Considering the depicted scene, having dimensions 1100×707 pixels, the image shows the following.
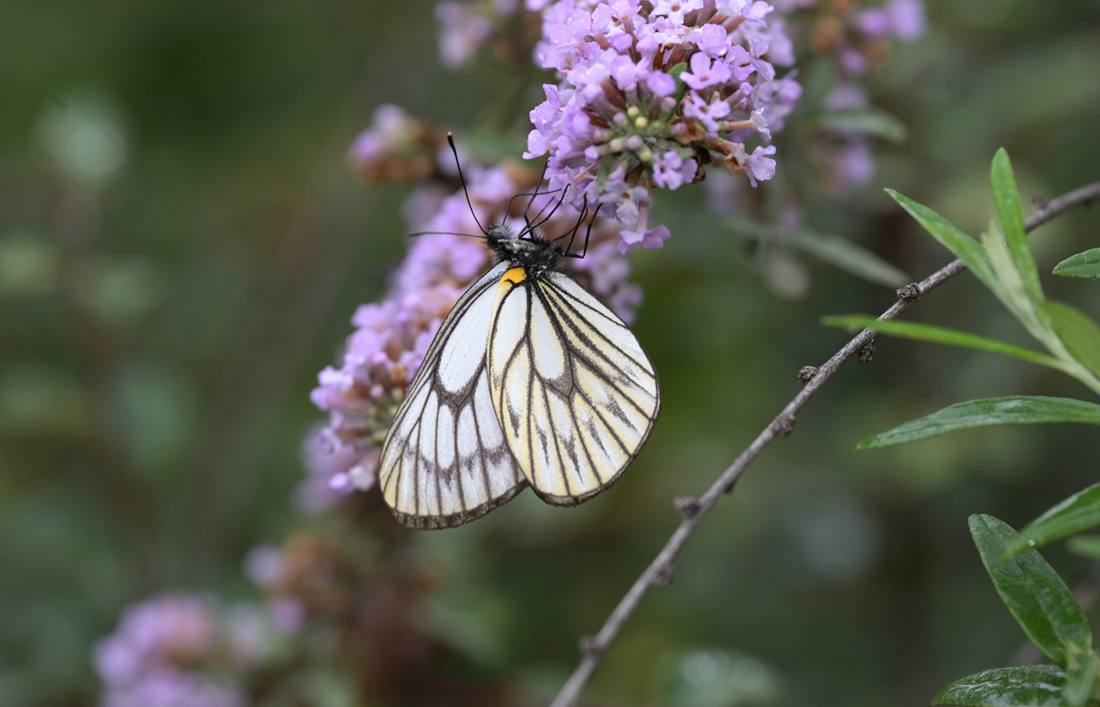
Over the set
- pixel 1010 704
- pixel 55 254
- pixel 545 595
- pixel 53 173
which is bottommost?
pixel 1010 704

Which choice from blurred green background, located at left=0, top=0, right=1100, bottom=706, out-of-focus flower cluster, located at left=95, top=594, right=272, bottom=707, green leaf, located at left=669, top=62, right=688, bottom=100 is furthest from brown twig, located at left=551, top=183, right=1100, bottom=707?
out-of-focus flower cluster, located at left=95, top=594, right=272, bottom=707

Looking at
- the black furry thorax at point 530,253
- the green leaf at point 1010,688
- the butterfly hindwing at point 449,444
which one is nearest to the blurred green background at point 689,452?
the black furry thorax at point 530,253

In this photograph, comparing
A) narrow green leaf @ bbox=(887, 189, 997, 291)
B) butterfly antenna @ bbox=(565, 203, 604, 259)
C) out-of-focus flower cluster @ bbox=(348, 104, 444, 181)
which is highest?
out-of-focus flower cluster @ bbox=(348, 104, 444, 181)

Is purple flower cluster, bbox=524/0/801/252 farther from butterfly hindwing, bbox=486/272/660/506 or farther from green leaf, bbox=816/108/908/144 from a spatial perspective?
green leaf, bbox=816/108/908/144

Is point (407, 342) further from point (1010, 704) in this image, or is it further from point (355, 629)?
point (1010, 704)

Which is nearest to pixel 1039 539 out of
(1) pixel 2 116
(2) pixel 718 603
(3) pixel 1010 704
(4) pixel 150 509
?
(3) pixel 1010 704

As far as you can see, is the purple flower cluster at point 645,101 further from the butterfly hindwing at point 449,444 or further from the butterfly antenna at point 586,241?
the butterfly hindwing at point 449,444
